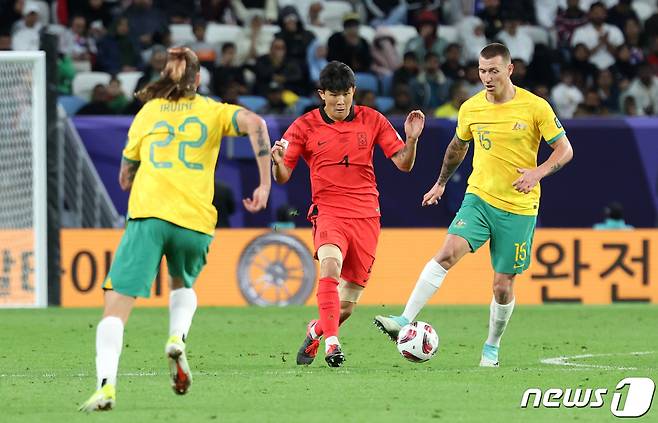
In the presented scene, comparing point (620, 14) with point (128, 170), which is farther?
point (620, 14)

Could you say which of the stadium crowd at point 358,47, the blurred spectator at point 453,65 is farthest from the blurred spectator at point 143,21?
the blurred spectator at point 453,65

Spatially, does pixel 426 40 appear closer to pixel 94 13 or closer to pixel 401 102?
pixel 401 102

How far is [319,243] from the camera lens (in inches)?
432

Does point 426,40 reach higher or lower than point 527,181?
higher

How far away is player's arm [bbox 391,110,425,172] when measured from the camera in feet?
34.6

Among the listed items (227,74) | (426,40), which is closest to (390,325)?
(227,74)

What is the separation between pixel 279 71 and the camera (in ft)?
71.1

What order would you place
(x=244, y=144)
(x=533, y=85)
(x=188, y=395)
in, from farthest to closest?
1. (x=533, y=85)
2. (x=244, y=144)
3. (x=188, y=395)

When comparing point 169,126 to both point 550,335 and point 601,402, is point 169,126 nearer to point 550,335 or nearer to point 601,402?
point 601,402

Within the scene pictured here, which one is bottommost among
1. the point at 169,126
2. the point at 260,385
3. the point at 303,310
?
the point at 303,310

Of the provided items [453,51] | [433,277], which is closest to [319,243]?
[433,277]

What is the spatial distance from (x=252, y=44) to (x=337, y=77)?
37.9 feet

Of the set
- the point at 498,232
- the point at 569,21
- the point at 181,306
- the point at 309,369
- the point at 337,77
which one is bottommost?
the point at 309,369

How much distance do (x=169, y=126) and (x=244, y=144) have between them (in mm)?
10476
